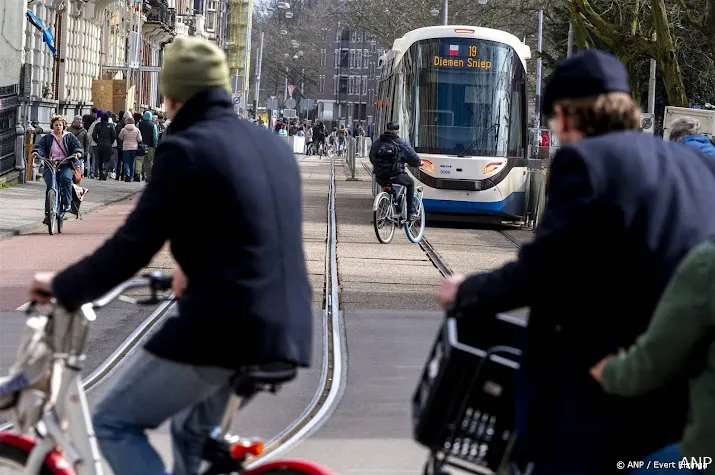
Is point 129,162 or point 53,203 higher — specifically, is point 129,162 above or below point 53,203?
above

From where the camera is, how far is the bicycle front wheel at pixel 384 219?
66.0ft

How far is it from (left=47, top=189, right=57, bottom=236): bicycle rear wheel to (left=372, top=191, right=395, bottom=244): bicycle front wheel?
4388mm

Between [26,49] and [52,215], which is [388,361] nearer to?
[52,215]

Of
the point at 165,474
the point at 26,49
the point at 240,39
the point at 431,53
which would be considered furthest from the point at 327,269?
the point at 240,39

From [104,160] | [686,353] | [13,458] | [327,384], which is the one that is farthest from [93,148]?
[686,353]

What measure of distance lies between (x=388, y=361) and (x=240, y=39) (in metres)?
94.0

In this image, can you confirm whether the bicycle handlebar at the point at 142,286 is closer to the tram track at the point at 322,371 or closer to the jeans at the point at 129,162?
the tram track at the point at 322,371

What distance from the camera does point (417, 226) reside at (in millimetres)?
20453

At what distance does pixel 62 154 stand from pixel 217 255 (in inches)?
679

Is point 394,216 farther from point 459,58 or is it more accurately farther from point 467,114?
point 459,58

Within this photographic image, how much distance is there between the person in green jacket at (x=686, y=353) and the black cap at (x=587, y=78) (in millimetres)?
462

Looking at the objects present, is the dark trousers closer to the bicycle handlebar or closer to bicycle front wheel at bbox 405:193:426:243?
bicycle front wheel at bbox 405:193:426:243

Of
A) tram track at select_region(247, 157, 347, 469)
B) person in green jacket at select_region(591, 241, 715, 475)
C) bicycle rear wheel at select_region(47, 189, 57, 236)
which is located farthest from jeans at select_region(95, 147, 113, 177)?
person in green jacket at select_region(591, 241, 715, 475)

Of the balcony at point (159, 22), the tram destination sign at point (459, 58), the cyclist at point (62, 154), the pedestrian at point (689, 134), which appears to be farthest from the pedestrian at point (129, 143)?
the balcony at point (159, 22)
